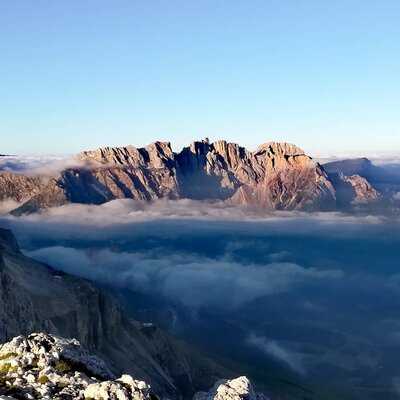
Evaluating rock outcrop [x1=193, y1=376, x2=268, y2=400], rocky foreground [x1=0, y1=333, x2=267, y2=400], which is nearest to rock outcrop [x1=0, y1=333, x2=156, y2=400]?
rocky foreground [x1=0, y1=333, x2=267, y2=400]

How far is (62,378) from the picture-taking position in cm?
7744

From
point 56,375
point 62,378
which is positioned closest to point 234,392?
point 62,378

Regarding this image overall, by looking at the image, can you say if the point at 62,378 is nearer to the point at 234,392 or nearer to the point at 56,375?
the point at 56,375

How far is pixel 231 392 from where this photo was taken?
84812mm

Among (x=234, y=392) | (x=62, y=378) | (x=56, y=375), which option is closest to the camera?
(x=62, y=378)

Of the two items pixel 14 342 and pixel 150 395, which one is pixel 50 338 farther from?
pixel 150 395

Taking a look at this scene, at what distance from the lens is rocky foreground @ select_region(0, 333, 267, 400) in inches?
2844

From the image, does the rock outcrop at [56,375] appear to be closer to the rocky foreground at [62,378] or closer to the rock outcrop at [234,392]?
the rocky foreground at [62,378]

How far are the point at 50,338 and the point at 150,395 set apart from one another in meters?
21.8

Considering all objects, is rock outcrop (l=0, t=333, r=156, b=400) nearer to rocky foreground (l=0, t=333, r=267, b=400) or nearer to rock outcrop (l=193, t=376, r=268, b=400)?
rocky foreground (l=0, t=333, r=267, b=400)

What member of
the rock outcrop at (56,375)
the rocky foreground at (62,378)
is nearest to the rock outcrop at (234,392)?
the rocky foreground at (62,378)

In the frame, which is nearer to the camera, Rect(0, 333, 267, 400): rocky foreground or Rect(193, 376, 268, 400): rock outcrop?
Rect(0, 333, 267, 400): rocky foreground

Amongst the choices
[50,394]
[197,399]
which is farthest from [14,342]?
[197,399]

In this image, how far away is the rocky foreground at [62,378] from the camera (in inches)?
2844
